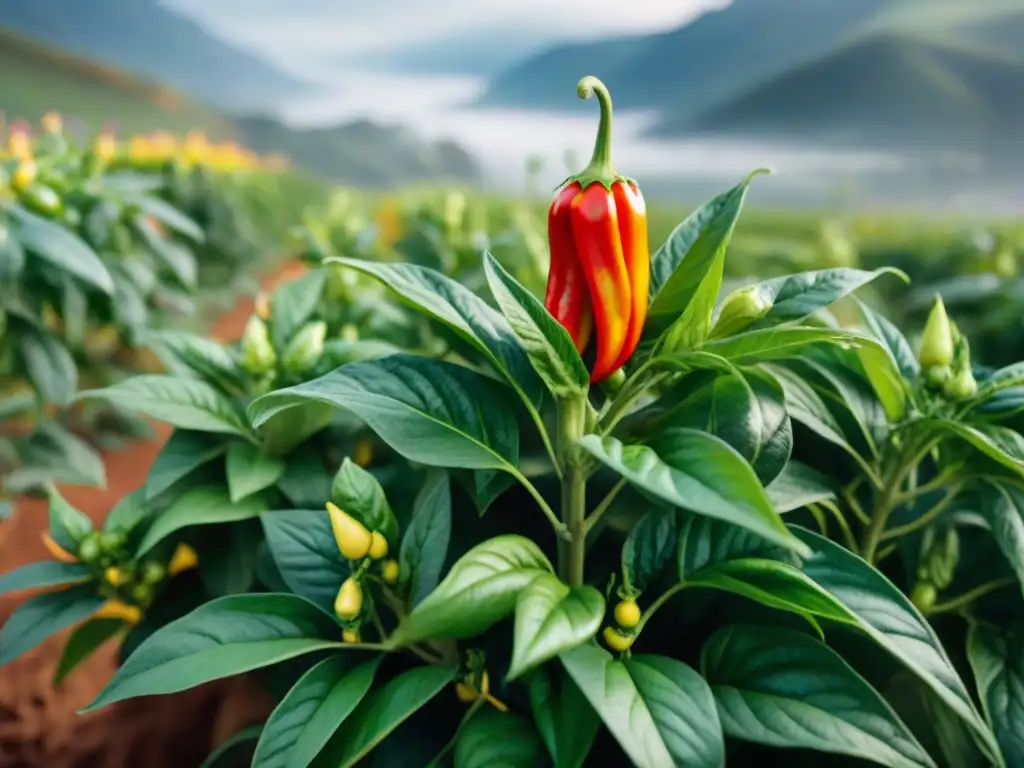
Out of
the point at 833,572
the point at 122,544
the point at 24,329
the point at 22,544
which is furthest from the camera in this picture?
the point at 22,544

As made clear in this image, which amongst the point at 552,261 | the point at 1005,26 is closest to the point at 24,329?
the point at 552,261

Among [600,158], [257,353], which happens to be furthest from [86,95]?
[600,158]

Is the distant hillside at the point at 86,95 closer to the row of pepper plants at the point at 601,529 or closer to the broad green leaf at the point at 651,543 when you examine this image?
the row of pepper plants at the point at 601,529

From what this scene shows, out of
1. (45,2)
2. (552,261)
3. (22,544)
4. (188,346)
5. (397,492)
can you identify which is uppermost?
(45,2)

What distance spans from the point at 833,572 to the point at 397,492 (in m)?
0.39

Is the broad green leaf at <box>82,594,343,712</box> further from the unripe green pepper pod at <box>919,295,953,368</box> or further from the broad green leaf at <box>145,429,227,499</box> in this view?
the unripe green pepper pod at <box>919,295,953,368</box>

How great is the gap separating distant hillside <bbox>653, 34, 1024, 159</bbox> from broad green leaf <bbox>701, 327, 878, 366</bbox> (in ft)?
8.90

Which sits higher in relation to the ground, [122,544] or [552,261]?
[552,261]

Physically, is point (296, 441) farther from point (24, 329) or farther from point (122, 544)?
point (24, 329)

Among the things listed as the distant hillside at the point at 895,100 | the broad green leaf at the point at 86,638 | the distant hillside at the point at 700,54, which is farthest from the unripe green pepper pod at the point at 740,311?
the distant hillside at the point at 700,54

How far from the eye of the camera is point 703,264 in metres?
0.55

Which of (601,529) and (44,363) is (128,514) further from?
(44,363)

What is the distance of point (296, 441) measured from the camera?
2.52ft

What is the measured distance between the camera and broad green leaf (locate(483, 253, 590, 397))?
520 millimetres
